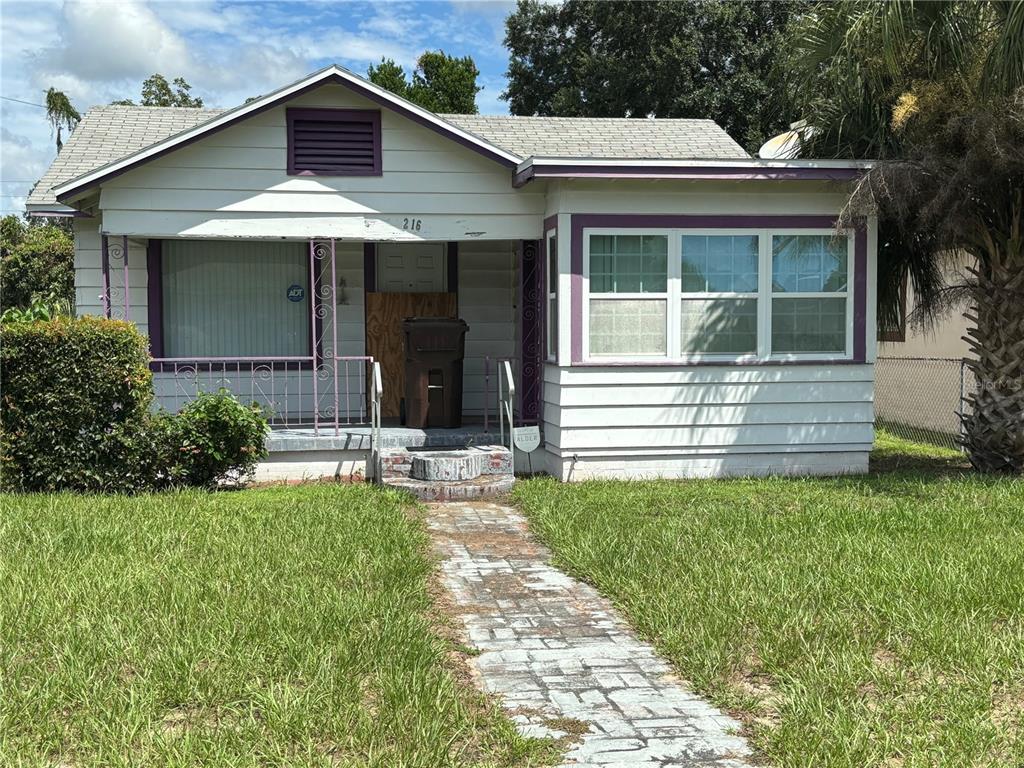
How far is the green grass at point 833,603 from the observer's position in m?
4.20

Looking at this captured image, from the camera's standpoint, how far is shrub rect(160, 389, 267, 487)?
370 inches

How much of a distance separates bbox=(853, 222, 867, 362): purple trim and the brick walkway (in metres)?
5.39

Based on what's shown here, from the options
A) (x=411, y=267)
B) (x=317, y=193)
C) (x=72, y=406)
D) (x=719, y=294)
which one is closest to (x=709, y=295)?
(x=719, y=294)

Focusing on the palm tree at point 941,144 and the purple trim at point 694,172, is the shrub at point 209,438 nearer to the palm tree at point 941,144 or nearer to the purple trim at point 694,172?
the purple trim at point 694,172

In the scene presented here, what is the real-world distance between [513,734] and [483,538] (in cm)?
383

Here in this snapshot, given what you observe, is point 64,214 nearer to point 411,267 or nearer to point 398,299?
point 398,299

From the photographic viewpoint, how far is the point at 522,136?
13.7 meters

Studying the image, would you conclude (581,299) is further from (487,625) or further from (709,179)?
(487,625)

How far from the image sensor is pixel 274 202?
35.0ft

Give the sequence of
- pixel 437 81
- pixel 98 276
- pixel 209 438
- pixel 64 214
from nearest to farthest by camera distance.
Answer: pixel 209 438, pixel 64 214, pixel 98 276, pixel 437 81

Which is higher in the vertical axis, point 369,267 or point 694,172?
point 694,172

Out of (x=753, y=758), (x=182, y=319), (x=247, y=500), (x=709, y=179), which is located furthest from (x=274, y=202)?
(x=753, y=758)

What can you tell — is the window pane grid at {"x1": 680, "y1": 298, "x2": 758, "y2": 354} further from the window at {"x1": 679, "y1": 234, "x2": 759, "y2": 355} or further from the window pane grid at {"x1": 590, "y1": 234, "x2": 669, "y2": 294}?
the window pane grid at {"x1": 590, "y1": 234, "x2": 669, "y2": 294}

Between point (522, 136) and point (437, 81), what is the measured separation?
1882 cm
